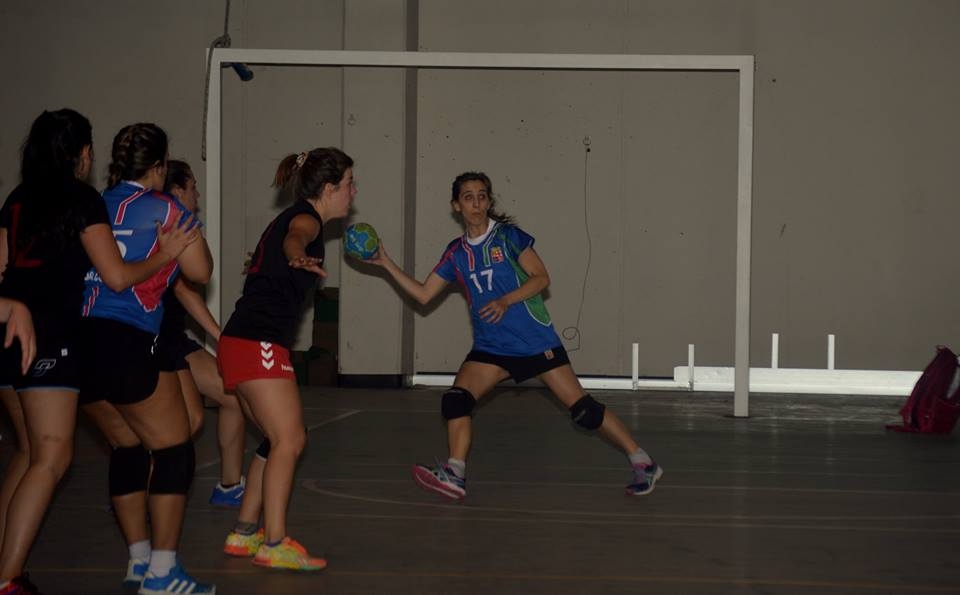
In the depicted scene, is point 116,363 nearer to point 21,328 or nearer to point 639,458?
point 21,328

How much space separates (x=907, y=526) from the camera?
5.84m

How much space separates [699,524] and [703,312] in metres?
8.17

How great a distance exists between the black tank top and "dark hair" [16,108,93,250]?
3.10 ft

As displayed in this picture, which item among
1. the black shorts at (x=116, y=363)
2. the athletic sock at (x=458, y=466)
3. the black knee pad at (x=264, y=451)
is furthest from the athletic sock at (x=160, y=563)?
the athletic sock at (x=458, y=466)

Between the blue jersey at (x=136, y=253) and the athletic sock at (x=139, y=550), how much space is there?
76cm

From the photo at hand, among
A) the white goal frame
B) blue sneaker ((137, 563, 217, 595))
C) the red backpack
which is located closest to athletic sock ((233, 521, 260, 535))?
blue sneaker ((137, 563, 217, 595))

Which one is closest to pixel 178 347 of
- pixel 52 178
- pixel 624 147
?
pixel 52 178

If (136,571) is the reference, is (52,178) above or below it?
above

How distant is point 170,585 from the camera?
4199 mm

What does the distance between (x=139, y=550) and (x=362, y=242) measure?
2.22m

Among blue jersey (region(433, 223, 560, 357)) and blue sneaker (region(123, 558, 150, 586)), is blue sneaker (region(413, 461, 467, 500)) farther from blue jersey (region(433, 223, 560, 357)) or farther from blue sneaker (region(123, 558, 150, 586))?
blue sneaker (region(123, 558, 150, 586))

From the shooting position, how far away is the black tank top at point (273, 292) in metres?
4.80

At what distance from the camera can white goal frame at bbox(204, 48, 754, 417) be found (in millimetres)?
9875

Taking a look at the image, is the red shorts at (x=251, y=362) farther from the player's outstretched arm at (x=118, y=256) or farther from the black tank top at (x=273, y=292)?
the player's outstretched arm at (x=118, y=256)
